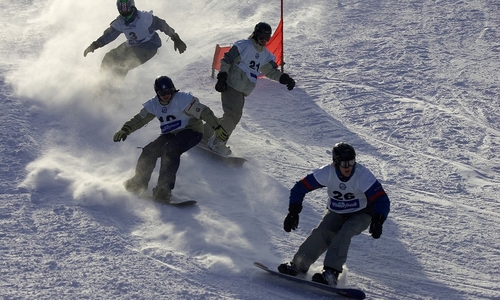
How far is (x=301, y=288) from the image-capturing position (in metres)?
6.29

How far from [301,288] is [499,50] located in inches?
336

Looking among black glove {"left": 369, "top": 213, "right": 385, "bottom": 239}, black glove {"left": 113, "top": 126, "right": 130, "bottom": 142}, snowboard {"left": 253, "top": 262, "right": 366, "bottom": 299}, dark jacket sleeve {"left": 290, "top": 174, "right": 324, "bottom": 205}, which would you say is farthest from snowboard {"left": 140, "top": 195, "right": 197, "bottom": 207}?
black glove {"left": 369, "top": 213, "right": 385, "bottom": 239}

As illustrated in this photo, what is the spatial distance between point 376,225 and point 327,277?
2.14 feet

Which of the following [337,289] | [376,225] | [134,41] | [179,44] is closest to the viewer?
[337,289]

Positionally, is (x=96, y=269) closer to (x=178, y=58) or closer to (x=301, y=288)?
(x=301, y=288)

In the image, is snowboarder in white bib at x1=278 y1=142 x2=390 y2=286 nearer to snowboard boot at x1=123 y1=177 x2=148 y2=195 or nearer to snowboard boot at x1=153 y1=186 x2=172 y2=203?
snowboard boot at x1=153 y1=186 x2=172 y2=203

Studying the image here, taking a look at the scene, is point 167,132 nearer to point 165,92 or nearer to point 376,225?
point 165,92

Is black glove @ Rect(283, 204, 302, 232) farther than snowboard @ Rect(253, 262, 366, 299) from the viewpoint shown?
Yes

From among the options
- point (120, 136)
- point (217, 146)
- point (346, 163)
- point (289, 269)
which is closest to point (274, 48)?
point (217, 146)

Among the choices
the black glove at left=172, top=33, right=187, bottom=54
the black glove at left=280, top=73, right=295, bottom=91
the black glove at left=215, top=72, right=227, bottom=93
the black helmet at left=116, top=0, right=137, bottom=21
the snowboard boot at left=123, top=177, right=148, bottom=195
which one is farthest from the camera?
the black glove at left=172, top=33, right=187, bottom=54

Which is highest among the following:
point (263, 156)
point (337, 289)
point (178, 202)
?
point (263, 156)

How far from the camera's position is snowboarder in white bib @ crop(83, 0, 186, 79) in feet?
35.3

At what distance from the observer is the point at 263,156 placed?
9.48 m

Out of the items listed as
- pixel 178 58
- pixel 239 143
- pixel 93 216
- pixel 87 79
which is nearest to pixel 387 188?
pixel 239 143
